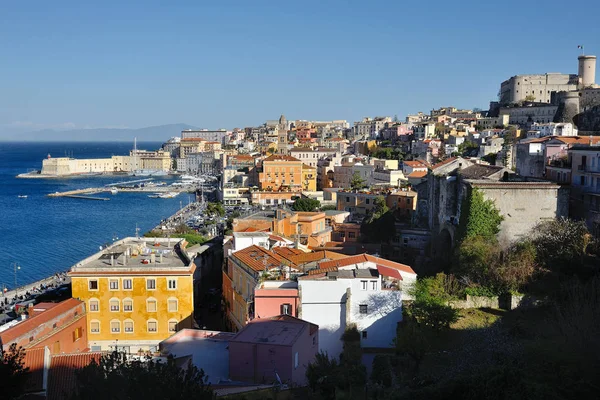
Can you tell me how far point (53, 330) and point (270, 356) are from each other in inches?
229

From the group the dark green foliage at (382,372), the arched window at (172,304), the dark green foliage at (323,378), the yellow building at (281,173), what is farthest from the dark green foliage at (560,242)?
the yellow building at (281,173)

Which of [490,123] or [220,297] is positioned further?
[490,123]

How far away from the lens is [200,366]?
1082 centimetres

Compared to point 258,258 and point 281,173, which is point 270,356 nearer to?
point 258,258

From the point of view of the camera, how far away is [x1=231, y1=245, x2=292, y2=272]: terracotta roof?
14213 millimetres

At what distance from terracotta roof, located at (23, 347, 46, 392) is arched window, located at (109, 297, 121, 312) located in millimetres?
4362

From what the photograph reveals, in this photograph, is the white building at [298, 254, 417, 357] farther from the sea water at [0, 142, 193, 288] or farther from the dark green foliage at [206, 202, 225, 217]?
the dark green foliage at [206, 202, 225, 217]

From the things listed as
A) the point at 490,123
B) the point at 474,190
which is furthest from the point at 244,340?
the point at 490,123

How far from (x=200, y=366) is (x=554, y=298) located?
7309 millimetres

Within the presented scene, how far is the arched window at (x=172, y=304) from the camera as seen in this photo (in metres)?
15.0

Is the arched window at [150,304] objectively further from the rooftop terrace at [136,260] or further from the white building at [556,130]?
the white building at [556,130]

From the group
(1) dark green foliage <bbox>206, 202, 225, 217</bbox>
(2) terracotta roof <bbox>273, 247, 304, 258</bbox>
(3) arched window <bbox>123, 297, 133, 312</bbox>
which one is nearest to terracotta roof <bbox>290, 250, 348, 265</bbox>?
(2) terracotta roof <bbox>273, 247, 304, 258</bbox>

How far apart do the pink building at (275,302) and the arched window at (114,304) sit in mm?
4473

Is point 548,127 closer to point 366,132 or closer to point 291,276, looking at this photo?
point 291,276
